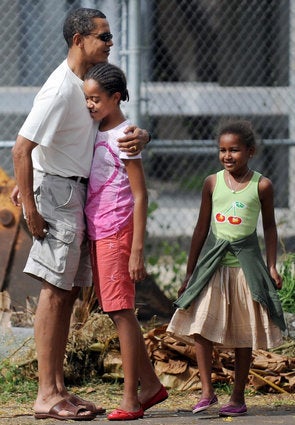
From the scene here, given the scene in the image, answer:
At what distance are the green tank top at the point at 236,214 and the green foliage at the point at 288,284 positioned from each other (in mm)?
2211

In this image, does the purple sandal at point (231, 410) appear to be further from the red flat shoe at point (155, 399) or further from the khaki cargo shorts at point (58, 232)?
the khaki cargo shorts at point (58, 232)

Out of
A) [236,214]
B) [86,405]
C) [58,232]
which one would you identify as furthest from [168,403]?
[58,232]

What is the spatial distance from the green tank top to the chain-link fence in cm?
286

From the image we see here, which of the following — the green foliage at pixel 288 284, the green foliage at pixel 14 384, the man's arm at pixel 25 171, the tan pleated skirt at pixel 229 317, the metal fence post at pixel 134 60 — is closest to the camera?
the man's arm at pixel 25 171

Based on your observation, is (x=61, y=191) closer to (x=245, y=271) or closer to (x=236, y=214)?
(x=236, y=214)

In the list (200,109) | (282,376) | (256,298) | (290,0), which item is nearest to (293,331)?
(282,376)

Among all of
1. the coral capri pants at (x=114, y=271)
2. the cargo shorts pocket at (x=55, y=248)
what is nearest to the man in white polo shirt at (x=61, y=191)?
the cargo shorts pocket at (x=55, y=248)

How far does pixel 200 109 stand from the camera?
8750 millimetres

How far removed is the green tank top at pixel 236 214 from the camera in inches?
216

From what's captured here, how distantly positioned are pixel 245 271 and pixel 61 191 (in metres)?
1.05

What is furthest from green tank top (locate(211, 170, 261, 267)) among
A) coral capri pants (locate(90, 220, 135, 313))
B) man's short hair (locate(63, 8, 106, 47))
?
man's short hair (locate(63, 8, 106, 47))

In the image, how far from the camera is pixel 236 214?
5.50 meters

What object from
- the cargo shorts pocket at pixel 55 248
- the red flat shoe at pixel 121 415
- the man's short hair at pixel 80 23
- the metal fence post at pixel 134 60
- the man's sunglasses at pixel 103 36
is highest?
the metal fence post at pixel 134 60

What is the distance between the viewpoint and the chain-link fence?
8.41 metres
